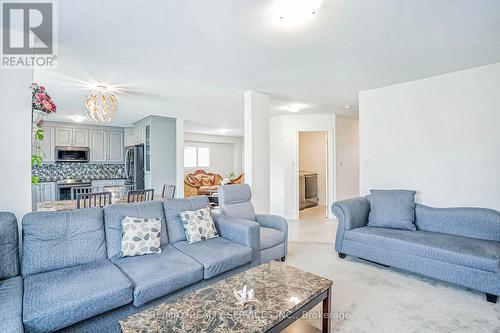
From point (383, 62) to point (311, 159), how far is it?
508 centimetres

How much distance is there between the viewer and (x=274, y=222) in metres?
3.47

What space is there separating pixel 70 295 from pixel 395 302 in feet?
8.81

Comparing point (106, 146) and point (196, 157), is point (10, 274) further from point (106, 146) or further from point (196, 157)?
point (196, 157)

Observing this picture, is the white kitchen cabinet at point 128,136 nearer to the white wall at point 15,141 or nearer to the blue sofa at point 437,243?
the white wall at point 15,141

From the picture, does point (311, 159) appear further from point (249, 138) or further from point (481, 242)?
point (481, 242)

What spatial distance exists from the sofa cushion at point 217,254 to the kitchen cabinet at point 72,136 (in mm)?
5584

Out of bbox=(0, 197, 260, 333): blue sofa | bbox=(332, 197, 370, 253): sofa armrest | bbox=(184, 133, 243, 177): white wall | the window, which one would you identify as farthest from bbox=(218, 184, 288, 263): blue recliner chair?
the window

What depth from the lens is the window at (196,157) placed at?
1002cm

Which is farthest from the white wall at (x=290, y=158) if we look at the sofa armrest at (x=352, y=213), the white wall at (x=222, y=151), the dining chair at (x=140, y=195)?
the white wall at (x=222, y=151)

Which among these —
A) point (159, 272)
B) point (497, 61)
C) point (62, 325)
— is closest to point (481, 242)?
point (497, 61)

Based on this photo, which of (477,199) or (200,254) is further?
(477,199)

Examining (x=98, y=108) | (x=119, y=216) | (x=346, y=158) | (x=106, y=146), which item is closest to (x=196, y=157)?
(x=106, y=146)

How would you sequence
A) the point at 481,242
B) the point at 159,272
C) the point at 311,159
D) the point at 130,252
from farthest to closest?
the point at 311,159 < the point at 481,242 < the point at 130,252 < the point at 159,272

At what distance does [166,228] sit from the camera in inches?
106
